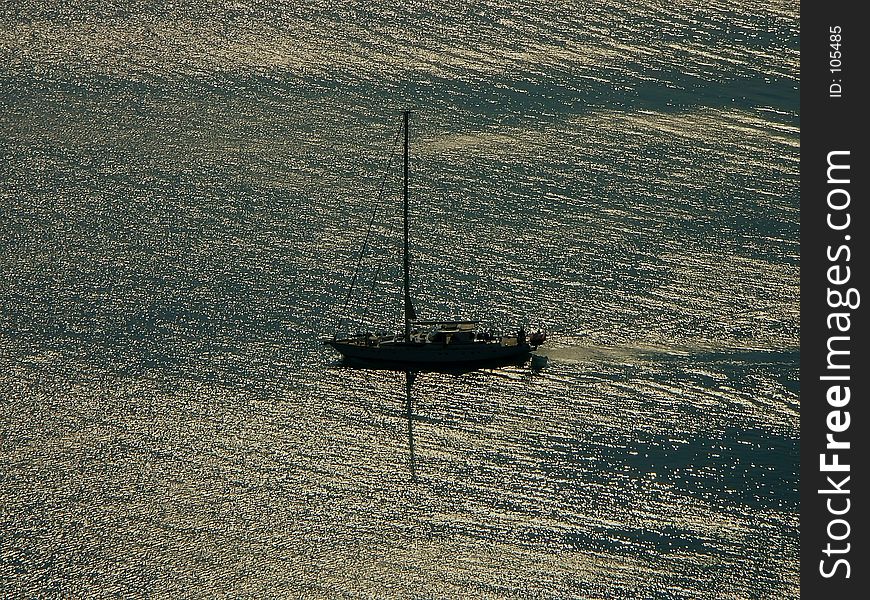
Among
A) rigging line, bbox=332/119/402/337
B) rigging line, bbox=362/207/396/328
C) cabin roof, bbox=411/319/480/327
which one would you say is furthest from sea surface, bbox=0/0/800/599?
cabin roof, bbox=411/319/480/327

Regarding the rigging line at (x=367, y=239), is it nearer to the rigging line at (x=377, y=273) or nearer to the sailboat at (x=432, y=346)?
the rigging line at (x=377, y=273)

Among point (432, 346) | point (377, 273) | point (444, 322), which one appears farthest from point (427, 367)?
point (377, 273)

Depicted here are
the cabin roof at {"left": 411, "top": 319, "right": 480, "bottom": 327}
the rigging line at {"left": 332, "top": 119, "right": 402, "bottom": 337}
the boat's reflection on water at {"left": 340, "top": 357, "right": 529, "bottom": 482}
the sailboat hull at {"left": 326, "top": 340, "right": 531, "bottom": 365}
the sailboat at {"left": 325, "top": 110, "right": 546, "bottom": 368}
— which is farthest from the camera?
the rigging line at {"left": 332, "top": 119, "right": 402, "bottom": 337}

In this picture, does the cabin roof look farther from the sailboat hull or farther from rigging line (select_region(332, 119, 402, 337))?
rigging line (select_region(332, 119, 402, 337))

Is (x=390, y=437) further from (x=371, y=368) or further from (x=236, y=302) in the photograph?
(x=236, y=302)

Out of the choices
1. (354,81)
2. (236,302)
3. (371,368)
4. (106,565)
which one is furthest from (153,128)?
(106,565)
